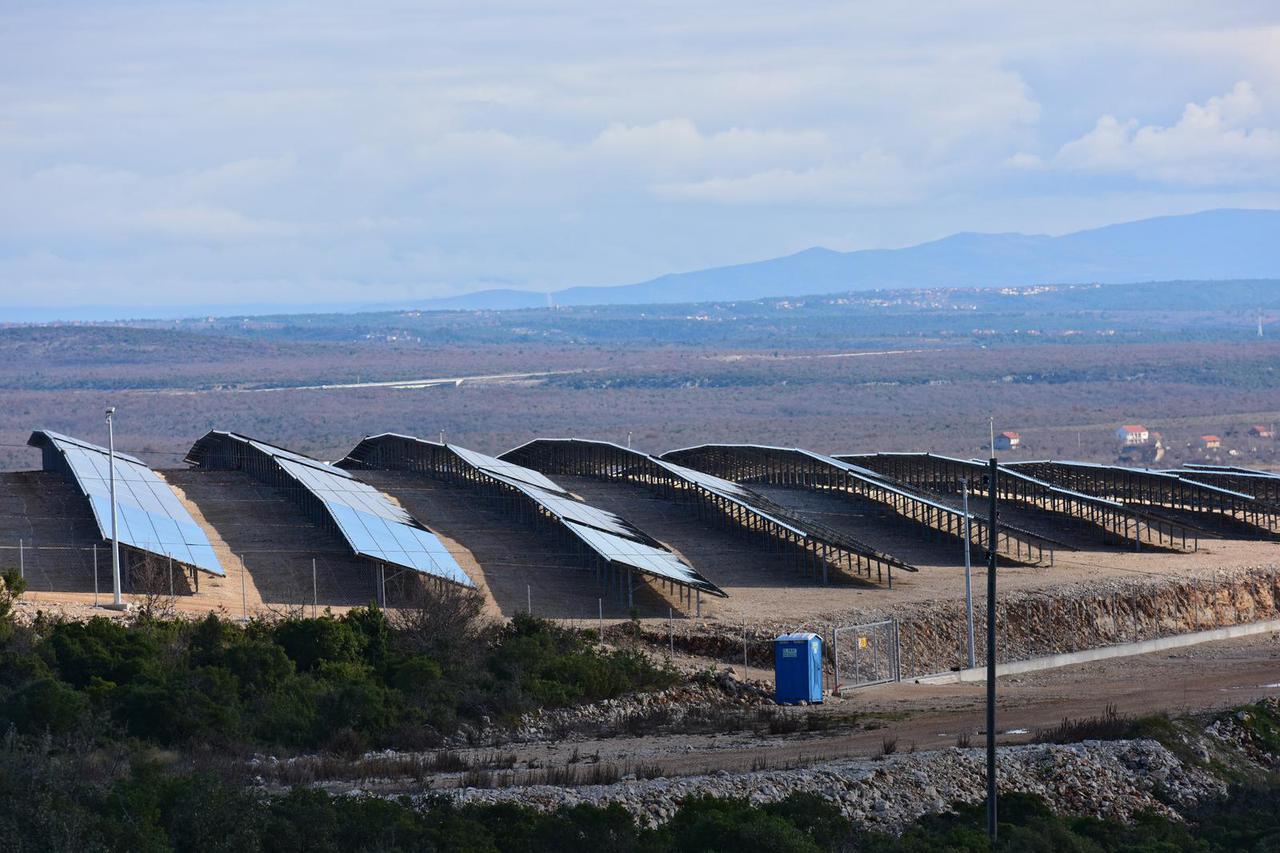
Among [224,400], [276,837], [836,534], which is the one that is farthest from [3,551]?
[224,400]

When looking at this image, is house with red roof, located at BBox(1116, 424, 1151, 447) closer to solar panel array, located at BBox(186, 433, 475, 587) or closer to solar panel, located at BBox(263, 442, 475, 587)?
solar panel array, located at BBox(186, 433, 475, 587)

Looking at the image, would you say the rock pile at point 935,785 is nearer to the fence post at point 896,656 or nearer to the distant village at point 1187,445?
the fence post at point 896,656

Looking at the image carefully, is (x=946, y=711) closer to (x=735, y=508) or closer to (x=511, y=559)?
(x=511, y=559)

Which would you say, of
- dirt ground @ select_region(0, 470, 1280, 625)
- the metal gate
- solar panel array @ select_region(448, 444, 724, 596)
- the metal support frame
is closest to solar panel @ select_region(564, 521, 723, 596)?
solar panel array @ select_region(448, 444, 724, 596)

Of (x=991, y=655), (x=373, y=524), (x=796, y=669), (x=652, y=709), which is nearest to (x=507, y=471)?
(x=373, y=524)

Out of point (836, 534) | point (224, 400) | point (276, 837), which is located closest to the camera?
point (276, 837)

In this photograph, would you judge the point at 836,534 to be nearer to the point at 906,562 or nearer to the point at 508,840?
the point at 906,562
